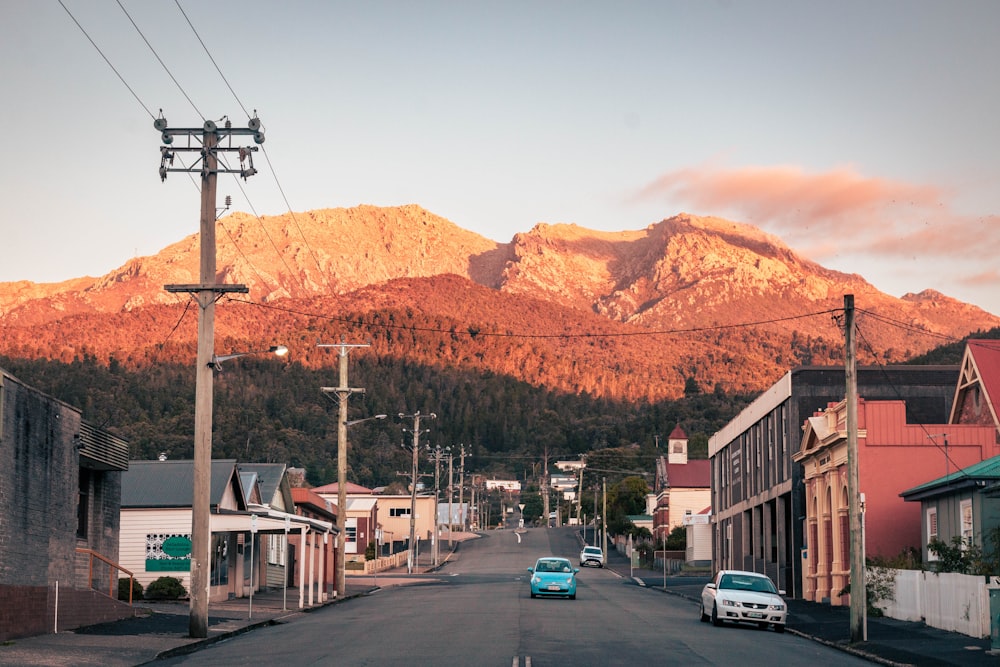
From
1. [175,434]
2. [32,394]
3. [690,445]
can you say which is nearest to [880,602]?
[32,394]

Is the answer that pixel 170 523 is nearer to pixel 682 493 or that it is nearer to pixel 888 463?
pixel 888 463

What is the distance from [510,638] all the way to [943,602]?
1215 centimetres

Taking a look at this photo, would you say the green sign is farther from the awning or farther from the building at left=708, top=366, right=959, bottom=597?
the building at left=708, top=366, right=959, bottom=597

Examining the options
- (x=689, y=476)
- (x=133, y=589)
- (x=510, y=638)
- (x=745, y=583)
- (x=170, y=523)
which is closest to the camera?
(x=510, y=638)

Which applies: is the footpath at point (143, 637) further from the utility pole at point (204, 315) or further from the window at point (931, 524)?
the window at point (931, 524)

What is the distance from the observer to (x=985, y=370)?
152 feet

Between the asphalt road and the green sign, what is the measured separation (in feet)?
20.3

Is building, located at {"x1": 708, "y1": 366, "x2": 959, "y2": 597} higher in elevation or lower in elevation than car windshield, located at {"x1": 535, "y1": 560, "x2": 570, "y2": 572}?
higher

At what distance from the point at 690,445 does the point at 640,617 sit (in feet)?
480

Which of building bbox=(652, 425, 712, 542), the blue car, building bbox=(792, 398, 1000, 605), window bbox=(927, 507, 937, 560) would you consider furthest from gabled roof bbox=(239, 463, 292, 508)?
building bbox=(652, 425, 712, 542)

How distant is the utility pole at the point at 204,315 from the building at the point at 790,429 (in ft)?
107

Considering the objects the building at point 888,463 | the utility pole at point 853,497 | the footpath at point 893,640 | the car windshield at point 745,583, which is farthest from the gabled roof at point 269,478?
the utility pole at point 853,497

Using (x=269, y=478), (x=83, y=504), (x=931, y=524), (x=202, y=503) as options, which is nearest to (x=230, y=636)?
(x=202, y=503)

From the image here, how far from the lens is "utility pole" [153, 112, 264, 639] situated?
2847cm
